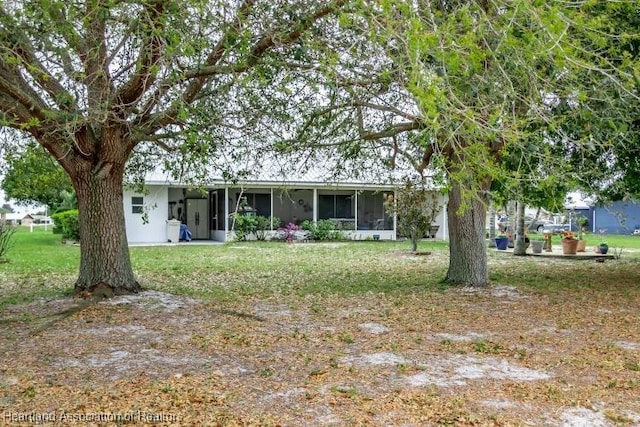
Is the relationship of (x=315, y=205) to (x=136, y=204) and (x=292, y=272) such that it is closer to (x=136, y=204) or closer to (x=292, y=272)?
(x=136, y=204)

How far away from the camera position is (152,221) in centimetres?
2250

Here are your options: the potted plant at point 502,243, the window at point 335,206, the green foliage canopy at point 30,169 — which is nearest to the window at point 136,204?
the window at point 335,206

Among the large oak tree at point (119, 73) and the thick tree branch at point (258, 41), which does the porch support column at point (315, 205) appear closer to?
the large oak tree at point (119, 73)

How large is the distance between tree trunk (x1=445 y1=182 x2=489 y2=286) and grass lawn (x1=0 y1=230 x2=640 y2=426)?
461mm

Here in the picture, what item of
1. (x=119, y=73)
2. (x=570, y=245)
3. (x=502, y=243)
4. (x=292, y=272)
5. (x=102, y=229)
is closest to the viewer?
(x=119, y=73)

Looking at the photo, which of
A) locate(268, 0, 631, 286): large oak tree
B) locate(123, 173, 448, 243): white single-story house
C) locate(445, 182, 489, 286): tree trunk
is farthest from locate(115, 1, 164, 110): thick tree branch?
locate(123, 173, 448, 243): white single-story house

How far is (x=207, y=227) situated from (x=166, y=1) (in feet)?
67.2

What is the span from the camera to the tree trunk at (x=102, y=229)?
8336 mm

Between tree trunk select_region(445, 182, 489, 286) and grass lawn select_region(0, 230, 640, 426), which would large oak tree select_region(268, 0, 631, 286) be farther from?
grass lawn select_region(0, 230, 640, 426)

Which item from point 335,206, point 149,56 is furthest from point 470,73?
point 335,206

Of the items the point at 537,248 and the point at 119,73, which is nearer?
the point at 119,73

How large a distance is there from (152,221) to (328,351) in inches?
712

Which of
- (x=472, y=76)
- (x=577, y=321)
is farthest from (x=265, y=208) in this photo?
(x=472, y=76)

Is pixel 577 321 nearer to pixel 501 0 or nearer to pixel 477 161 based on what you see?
pixel 477 161
